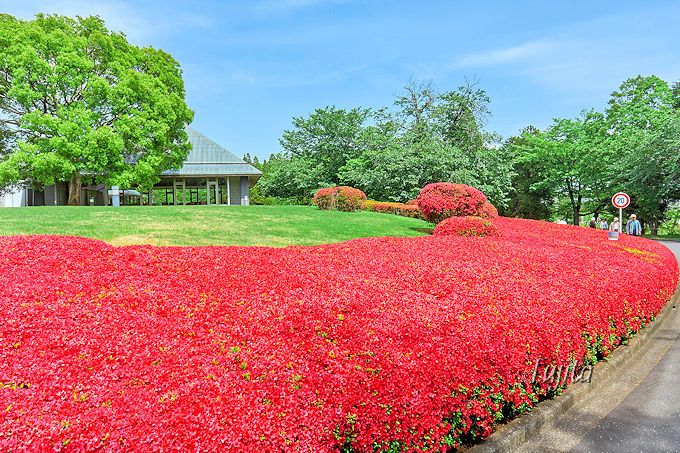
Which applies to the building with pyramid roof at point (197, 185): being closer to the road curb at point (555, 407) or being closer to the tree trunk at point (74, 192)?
the tree trunk at point (74, 192)

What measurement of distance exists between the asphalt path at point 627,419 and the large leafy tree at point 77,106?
879 inches

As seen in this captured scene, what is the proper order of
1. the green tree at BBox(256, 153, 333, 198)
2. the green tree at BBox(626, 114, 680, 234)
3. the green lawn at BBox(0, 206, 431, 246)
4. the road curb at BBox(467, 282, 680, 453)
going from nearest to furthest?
the road curb at BBox(467, 282, 680, 453)
the green lawn at BBox(0, 206, 431, 246)
the green tree at BBox(626, 114, 680, 234)
the green tree at BBox(256, 153, 333, 198)

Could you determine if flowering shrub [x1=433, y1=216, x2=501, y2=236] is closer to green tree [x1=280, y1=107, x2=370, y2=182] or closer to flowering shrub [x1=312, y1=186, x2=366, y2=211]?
flowering shrub [x1=312, y1=186, x2=366, y2=211]

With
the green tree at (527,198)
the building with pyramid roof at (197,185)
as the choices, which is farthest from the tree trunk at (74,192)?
the green tree at (527,198)

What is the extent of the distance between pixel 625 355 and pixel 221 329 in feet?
15.9

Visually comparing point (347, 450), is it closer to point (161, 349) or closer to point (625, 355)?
point (161, 349)

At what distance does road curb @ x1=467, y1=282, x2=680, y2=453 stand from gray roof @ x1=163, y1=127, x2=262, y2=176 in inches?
1051

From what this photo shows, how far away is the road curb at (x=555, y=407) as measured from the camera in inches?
121

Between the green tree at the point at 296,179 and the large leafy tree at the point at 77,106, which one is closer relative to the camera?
the large leafy tree at the point at 77,106

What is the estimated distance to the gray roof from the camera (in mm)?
29500

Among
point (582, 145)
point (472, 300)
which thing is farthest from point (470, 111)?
point (472, 300)

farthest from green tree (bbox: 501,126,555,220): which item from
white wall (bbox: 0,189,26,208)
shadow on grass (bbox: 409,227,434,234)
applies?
white wall (bbox: 0,189,26,208)

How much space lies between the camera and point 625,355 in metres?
5.08

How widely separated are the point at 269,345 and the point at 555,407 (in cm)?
262
